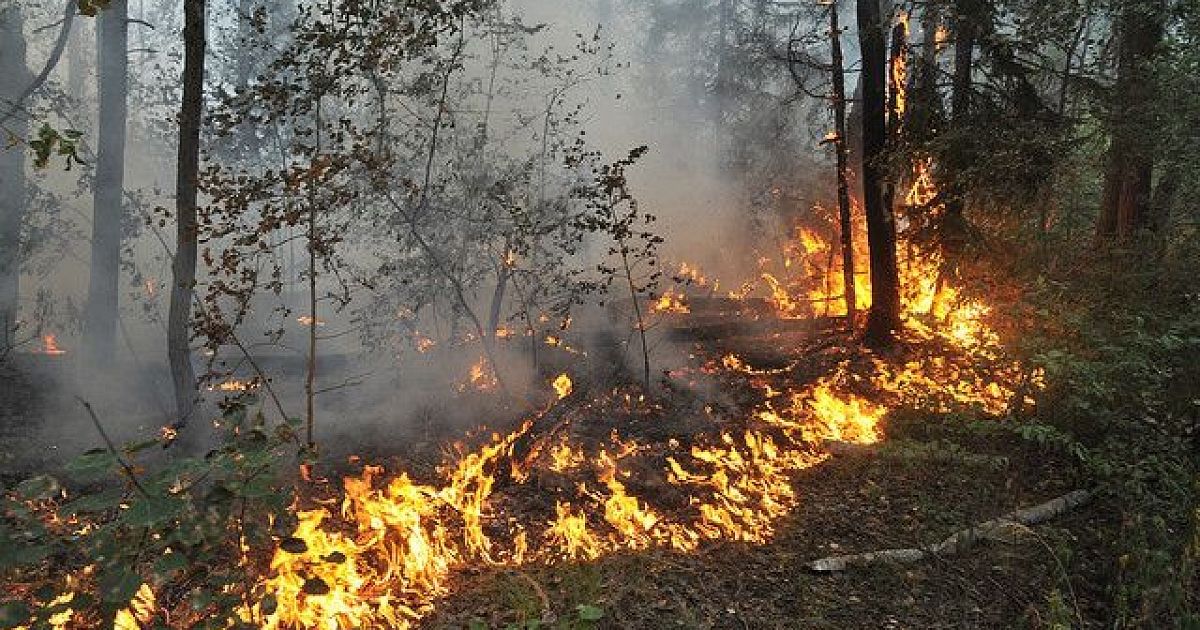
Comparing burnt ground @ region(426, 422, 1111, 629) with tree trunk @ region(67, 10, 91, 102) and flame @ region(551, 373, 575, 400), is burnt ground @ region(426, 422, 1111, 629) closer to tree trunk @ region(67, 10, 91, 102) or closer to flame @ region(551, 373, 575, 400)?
flame @ region(551, 373, 575, 400)

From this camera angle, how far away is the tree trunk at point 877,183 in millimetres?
10969

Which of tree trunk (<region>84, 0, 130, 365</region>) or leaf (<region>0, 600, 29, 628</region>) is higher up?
tree trunk (<region>84, 0, 130, 365</region>)

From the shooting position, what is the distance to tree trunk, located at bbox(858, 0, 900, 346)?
36.0 ft

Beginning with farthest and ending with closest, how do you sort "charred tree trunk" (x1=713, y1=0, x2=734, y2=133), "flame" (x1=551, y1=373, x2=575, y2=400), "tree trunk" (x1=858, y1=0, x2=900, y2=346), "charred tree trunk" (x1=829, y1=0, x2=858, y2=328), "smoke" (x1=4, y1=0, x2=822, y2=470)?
"charred tree trunk" (x1=713, y1=0, x2=734, y2=133) → "charred tree trunk" (x1=829, y1=0, x2=858, y2=328) → "flame" (x1=551, y1=373, x2=575, y2=400) → "smoke" (x1=4, y1=0, x2=822, y2=470) → "tree trunk" (x1=858, y1=0, x2=900, y2=346)

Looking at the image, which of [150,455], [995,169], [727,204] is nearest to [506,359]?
[150,455]

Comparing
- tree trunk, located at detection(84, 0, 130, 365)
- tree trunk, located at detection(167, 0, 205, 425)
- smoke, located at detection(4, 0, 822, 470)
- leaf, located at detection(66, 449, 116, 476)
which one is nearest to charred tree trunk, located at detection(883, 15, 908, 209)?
smoke, located at detection(4, 0, 822, 470)

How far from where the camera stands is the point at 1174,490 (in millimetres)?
5656

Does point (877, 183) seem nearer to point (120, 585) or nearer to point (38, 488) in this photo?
point (120, 585)

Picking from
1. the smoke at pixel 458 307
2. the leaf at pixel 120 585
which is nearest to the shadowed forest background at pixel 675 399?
the leaf at pixel 120 585

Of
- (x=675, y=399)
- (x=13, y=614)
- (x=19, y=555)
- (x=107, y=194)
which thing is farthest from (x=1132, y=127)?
(x=107, y=194)

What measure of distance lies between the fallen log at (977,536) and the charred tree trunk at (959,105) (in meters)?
5.58

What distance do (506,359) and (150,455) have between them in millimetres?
6329

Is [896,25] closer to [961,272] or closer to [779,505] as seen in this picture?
[961,272]

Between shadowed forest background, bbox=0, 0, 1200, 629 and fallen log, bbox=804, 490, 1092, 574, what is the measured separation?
0.12 feet
